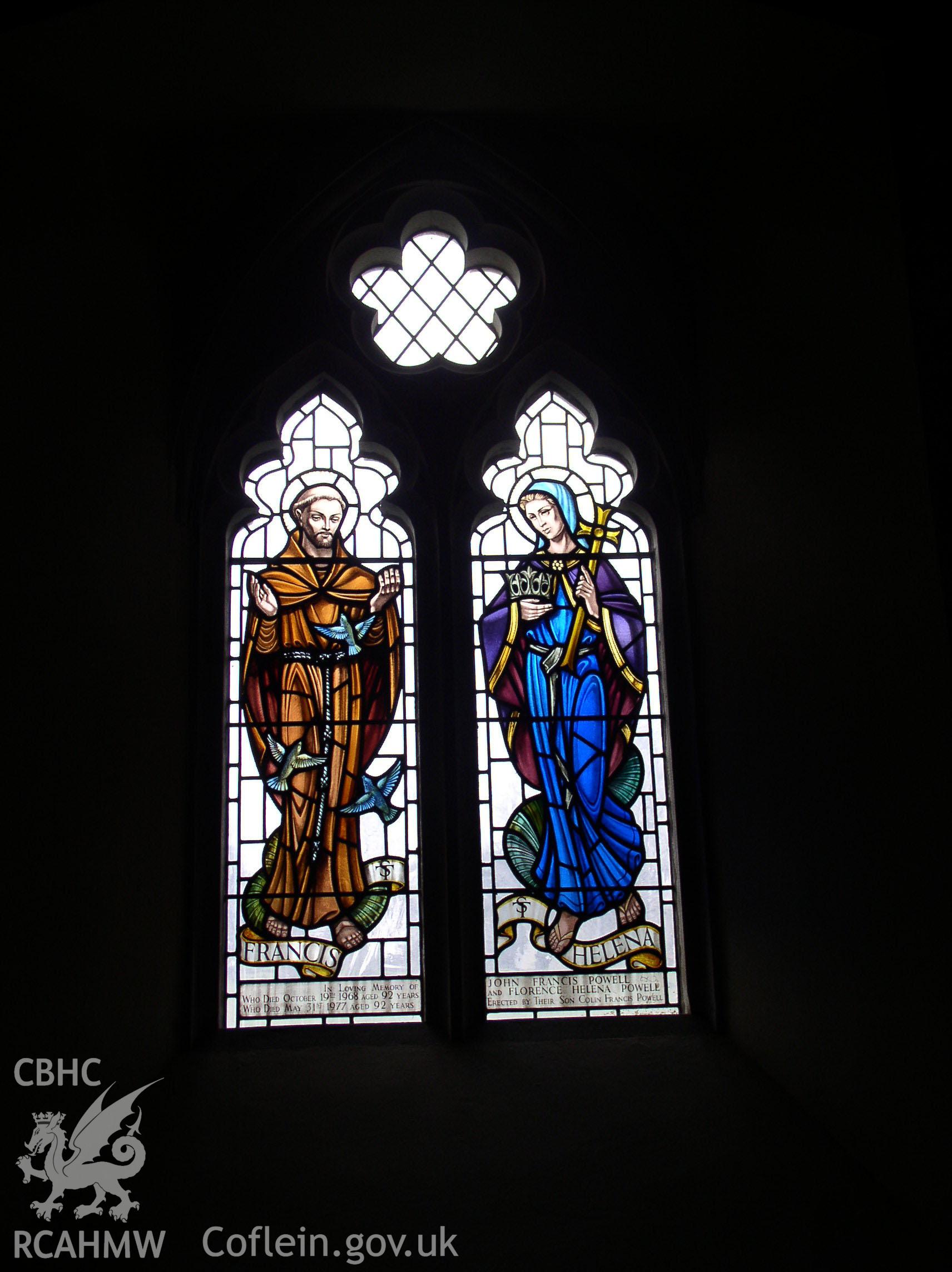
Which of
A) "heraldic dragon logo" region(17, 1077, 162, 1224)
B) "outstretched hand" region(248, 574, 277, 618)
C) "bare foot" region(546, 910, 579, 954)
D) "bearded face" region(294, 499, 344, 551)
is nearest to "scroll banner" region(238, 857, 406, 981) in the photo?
"bare foot" region(546, 910, 579, 954)

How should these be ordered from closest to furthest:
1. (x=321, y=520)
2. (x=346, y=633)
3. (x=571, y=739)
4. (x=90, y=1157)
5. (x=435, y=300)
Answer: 1. (x=90, y=1157)
2. (x=571, y=739)
3. (x=346, y=633)
4. (x=321, y=520)
5. (x=435, y=300)

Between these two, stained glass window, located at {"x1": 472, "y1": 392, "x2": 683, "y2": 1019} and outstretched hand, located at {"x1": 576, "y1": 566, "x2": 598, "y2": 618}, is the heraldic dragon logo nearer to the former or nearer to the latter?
stained glass window, located at {"x1": 472, "y1": 392, "x2": 683, "y2": 1019}

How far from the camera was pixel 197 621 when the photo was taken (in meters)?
4.29

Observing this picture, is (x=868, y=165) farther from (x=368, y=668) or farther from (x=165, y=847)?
(x=165, y=847)

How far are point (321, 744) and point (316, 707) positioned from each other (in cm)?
14

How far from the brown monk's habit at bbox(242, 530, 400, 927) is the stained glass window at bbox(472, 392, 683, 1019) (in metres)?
0.39

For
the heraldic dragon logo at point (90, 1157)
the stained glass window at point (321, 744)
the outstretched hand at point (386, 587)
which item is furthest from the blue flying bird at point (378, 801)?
the heraldic dragon logo at point (90, 1157)

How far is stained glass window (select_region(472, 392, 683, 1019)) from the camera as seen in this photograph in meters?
4.07

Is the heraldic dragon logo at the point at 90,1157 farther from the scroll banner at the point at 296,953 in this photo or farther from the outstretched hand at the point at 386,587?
the outstretched hand at the point at 386,587

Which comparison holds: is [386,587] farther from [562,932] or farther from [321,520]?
[562,932]

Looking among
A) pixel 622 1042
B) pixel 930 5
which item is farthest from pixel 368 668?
pixel 930 5

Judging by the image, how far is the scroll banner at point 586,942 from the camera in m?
4.07

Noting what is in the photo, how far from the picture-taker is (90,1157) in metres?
2.99

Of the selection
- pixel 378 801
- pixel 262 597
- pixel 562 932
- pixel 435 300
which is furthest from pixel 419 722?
pixel 435 300
